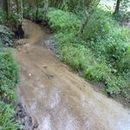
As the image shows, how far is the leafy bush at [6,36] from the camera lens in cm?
1170

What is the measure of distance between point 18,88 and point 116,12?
965 centimetres

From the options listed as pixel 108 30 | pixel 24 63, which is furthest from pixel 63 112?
pixel 108 30

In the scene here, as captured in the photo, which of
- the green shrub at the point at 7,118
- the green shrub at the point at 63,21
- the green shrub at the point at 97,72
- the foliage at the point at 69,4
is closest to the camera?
the green shrub at the point at 7,118

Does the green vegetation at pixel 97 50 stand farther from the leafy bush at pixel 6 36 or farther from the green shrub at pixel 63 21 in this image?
the leafy bush at pixel 6 36

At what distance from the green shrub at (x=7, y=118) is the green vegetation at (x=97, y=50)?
4019mm

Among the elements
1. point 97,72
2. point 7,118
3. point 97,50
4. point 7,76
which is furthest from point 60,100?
point 97,50

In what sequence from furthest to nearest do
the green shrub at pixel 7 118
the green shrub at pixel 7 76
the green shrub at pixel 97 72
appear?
the green shrub at pixel 97 72, the green shrub at pixel 7 76, the green shrub at pixel 7 118

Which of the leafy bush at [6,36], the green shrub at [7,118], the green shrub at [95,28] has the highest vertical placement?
the green shrub at [7,118]

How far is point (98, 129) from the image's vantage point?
792cm

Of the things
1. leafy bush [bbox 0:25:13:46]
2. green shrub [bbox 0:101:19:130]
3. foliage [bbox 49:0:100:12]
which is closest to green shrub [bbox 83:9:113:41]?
foliage [bbox 49:0:100:12]

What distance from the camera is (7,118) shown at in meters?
6.57

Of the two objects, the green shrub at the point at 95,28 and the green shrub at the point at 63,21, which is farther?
the green shrub at the point at 63,21

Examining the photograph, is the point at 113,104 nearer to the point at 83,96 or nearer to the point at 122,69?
the point at 83,96

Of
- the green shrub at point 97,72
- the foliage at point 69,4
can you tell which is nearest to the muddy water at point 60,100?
the green shrub at point 97,72
